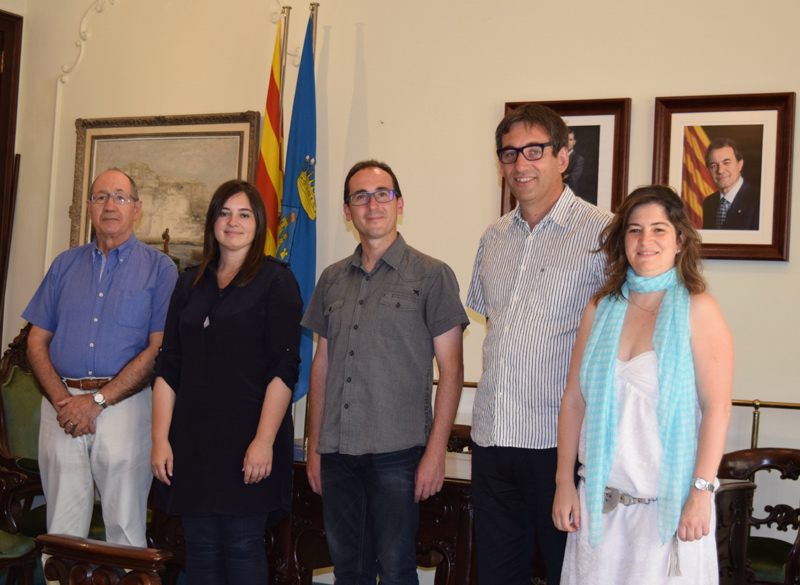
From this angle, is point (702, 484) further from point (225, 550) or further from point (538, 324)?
point (225, 550)

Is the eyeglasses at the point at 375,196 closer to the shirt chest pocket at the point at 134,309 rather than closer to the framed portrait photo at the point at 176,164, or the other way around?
the shirt chest pocket at the point at 134,309

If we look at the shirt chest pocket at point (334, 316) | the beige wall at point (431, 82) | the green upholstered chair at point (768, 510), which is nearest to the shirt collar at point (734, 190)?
the beige wall at point (431, 82)

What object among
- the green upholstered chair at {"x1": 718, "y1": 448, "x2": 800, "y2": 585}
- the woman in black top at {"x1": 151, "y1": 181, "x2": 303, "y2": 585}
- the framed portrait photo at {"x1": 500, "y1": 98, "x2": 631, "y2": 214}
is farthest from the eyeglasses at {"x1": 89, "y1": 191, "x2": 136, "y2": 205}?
the green upholstered chair at {"x1": 718, "y1": 448, "x2": 800, "y2": 585}

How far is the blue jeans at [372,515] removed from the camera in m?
2.23

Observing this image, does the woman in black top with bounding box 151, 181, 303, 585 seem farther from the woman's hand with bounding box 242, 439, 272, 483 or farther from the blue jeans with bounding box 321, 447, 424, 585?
the blue jeans with bounding box 321, 447, 424, 585

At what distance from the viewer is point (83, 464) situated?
2.73m

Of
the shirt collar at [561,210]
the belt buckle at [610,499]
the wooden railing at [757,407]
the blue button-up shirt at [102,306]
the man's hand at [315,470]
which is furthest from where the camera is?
the wooden railing at [757,407]

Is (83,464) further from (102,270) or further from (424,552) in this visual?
(424,552)

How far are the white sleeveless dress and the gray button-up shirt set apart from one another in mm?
629

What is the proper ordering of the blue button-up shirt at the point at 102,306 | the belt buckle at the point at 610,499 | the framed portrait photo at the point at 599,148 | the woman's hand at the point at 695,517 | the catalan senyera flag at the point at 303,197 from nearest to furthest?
1. the woman's hand at the point at 695,517
2. the belt buckle at the point at 610,499
3. the blue button-up shirt at the point at 102,306
4. the framed portrait photo at the point at 599,148
5. the catalan senyera flag at the point at 303,197

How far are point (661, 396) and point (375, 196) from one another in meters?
1.08

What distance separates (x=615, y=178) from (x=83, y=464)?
2.57 m

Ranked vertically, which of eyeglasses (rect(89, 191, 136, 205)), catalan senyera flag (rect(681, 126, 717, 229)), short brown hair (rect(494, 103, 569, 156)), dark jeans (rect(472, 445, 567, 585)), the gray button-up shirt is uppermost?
catalan senyera flag (rect(681, 126, 717, 229))

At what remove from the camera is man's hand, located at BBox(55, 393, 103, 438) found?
268 centimetres
